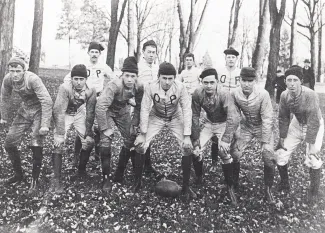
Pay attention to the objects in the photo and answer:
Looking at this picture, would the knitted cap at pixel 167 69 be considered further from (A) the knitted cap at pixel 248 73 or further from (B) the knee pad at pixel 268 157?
(B) the knee pad at pixel 268 157

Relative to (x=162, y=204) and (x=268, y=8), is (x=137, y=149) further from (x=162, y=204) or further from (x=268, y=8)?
(x=268, y=8)

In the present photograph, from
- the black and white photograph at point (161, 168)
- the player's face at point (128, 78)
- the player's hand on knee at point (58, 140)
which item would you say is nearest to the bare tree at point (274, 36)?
the black and white photograph at point (161, 168)

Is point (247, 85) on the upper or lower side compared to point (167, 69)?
lower

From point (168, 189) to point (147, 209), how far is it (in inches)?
22.0

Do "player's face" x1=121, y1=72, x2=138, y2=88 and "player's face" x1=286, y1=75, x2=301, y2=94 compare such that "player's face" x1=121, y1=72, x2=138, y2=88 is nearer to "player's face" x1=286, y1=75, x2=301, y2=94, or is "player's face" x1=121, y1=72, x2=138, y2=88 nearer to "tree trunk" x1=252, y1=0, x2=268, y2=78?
"player's face" x1=286, y1=75, x2=301, y2=94

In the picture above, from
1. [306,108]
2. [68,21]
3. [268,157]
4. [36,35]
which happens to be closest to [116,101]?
[268,157]

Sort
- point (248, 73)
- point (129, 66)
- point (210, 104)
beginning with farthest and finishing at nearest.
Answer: point (210, 104)
point (129, 66)
point (248, 73)

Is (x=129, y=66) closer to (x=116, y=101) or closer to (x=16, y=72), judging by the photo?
(x=116, y=101)

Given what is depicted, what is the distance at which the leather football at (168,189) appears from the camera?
568cm

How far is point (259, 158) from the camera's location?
794 cm

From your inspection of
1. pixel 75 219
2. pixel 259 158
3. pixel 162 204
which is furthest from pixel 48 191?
pixel 259 158

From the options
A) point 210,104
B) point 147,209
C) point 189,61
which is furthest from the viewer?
point 189,61

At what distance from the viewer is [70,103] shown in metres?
6.09

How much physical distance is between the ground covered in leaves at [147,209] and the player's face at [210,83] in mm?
1769
